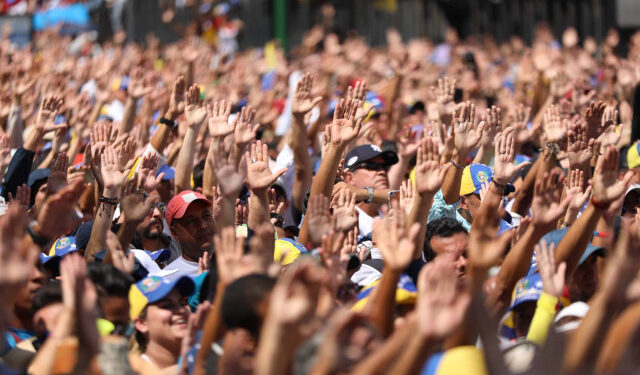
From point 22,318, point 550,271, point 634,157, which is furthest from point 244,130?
point 634,157

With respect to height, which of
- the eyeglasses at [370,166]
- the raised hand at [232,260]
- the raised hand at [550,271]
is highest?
the raised hand at [232,260]

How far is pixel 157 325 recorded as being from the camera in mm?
4438

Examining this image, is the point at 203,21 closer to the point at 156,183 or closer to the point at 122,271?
the point at 156,183

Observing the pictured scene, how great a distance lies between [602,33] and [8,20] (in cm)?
898

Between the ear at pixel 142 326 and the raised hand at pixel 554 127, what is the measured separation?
358 cm

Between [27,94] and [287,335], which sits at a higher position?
[287,335]

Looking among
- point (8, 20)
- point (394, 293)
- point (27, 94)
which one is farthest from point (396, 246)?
point (8, 20)

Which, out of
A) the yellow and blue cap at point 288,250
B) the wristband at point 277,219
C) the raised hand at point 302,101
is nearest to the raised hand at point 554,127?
the raised hand at point 302,101

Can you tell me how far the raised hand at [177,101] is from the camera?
7.96 metres

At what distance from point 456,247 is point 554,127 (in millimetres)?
2512

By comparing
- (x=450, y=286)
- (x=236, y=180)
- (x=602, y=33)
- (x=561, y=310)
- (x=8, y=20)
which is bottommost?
(x=602, y=33)

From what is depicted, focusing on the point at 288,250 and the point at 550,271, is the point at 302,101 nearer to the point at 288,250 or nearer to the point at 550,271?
the point at 288,250

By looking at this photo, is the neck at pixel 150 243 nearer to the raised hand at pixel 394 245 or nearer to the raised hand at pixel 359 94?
the raised hand at pixel 359 94

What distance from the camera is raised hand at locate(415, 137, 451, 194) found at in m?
4.96
